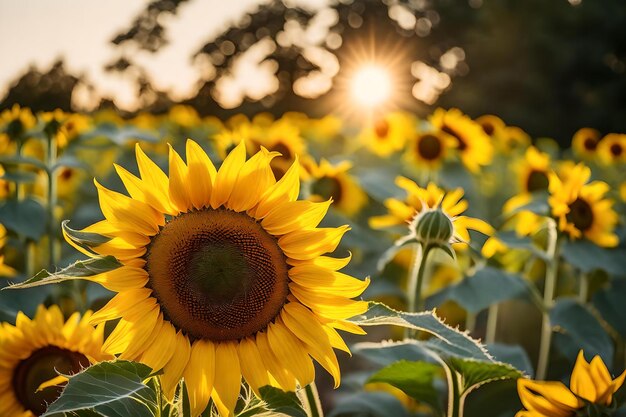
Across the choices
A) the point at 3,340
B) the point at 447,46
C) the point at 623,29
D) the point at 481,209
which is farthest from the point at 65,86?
the point at 447,46

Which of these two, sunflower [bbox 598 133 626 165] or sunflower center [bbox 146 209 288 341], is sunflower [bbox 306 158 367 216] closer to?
sunflower center [bbox 146 209 288 341]

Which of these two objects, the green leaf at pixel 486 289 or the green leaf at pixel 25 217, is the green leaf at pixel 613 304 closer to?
the green leaf at pixel 486 289

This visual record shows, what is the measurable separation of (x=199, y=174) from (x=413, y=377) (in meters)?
0.50

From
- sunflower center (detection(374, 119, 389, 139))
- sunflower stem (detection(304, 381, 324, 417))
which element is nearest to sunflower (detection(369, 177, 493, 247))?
sunflower stem (detection(304, 381, 324, 417))

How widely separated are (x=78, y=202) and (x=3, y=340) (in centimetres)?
226

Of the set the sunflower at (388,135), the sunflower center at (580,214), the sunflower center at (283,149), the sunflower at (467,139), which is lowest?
the sunflower center at (580,214)

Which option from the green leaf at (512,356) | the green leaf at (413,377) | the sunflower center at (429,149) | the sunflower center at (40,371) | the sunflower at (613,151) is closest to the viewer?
the green leaf at (413,377)

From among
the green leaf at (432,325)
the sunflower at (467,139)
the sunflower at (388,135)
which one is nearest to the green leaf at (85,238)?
the green leaf at (432,325)

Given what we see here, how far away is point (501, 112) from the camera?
632 inches

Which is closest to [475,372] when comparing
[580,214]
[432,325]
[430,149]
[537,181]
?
[432,325]

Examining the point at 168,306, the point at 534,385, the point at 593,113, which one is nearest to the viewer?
the point at 168,306

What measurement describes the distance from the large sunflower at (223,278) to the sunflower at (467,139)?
251 cm

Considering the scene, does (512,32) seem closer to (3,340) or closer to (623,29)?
(623,29)

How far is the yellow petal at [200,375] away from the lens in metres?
1.02
